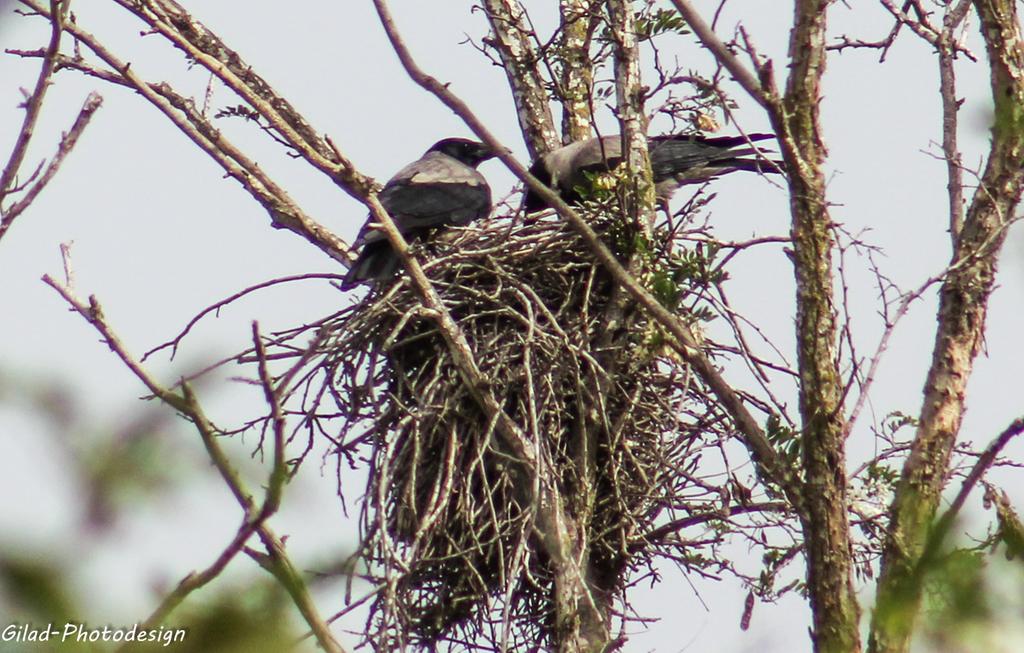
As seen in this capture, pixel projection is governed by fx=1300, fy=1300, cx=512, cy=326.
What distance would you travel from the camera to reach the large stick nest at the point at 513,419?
16.7ft

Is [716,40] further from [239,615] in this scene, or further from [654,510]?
[239,615]

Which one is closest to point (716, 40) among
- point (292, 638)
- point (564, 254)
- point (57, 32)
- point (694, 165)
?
point (57, 32)

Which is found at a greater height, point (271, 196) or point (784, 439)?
point (271, 196)

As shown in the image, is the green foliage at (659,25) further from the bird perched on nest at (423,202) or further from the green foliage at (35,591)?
the green foliage at (35,591)

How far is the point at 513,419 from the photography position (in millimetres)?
5309

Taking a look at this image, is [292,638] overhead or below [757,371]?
below

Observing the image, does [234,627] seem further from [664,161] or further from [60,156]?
[664,161]

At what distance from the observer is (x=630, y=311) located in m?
5.55

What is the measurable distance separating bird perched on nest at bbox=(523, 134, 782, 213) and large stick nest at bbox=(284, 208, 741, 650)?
3.62ft

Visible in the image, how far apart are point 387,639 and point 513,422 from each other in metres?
1.07

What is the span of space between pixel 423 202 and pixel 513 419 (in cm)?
190

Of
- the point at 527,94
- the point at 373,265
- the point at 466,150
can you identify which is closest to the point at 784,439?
the point at 373,265

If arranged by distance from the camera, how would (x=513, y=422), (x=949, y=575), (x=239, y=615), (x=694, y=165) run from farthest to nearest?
1. (x=694, y=165)
2. (x=513, y=422)
3. (x=949, y=575)
4. (x=239, y=615)

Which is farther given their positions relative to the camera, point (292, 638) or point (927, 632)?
point (927, 632)
